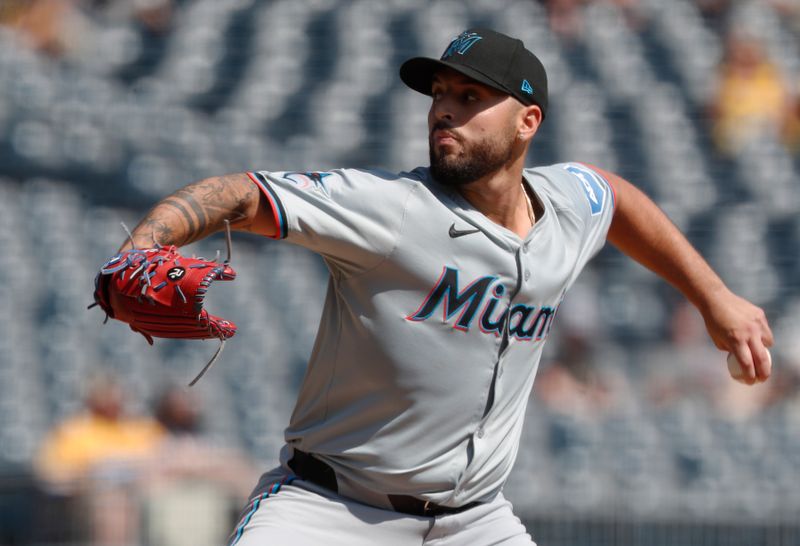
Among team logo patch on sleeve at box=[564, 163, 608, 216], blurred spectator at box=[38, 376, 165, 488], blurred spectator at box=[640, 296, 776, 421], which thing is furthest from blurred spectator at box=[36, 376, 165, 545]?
team logo patch on sleeve at box=[564, 163, 608, 216]

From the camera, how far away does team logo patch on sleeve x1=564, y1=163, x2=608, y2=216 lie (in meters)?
3.04

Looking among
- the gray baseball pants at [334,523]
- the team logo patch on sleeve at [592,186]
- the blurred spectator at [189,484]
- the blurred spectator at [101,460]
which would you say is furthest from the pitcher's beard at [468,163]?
the blurred spectator at [101,460]

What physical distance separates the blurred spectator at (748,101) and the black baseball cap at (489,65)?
13.9 feet

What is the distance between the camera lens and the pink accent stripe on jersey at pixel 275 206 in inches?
94.8

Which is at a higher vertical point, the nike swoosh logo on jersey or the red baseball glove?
the red baseball glove

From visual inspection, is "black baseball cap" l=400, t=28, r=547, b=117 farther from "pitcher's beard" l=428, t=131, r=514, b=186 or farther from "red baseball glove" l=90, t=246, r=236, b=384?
"red baseball glove" l=90, t=246, r=236, b=384

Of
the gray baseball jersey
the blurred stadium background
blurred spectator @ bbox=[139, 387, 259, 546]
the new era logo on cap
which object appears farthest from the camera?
the blurred stadium background

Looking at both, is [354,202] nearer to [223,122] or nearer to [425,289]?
[425,289]

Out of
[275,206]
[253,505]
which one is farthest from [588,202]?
[253,505]

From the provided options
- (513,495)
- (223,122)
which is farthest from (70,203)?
(513,495)

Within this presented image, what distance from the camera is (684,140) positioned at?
270 inches

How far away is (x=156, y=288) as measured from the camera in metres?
2.11

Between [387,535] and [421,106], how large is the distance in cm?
455

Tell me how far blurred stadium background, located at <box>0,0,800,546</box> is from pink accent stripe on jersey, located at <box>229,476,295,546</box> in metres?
2.84
